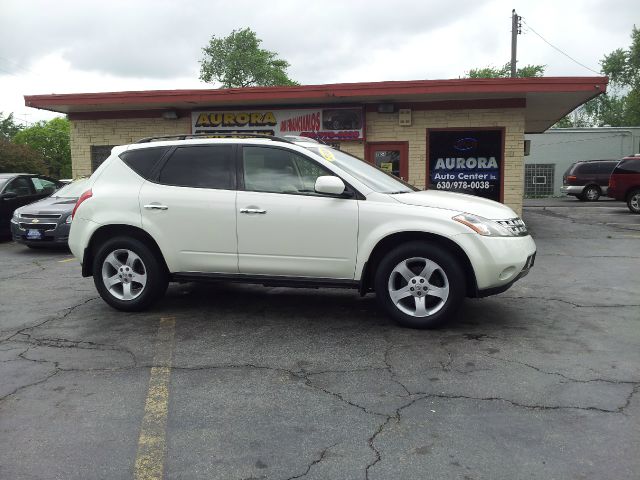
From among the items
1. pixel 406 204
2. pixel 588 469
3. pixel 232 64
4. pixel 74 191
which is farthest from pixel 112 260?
pixel 232 64

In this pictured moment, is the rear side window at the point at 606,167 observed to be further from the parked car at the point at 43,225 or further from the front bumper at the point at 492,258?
the front bumper at the point at 492,258

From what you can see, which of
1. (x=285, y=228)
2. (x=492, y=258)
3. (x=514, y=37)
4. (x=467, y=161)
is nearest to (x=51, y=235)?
(x=285, y=228)

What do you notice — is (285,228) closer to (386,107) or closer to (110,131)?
(386,107)

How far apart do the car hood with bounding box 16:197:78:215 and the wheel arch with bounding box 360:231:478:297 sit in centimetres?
770

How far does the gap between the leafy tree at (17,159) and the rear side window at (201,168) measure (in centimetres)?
2662

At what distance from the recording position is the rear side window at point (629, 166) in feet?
60.1

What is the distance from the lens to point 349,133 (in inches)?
527

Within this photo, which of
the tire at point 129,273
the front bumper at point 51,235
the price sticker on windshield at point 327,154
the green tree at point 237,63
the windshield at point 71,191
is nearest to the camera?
the price sticker on windshield at point 327,154

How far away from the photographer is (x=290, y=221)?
5383mm

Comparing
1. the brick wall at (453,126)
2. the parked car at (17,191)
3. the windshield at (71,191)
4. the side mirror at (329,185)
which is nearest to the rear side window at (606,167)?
the brick wall at (453,126)

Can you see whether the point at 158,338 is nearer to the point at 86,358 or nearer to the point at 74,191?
the point at 86,358

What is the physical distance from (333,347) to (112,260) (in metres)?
2.61

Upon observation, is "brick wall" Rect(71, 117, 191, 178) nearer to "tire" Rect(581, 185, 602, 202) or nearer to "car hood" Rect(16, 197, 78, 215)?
"car hood" Rect(16, 197, 78, 215)

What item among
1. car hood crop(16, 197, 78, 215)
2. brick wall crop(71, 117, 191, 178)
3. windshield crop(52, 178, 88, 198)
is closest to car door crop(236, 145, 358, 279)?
car hood crop(16, 197, 78, 215)
